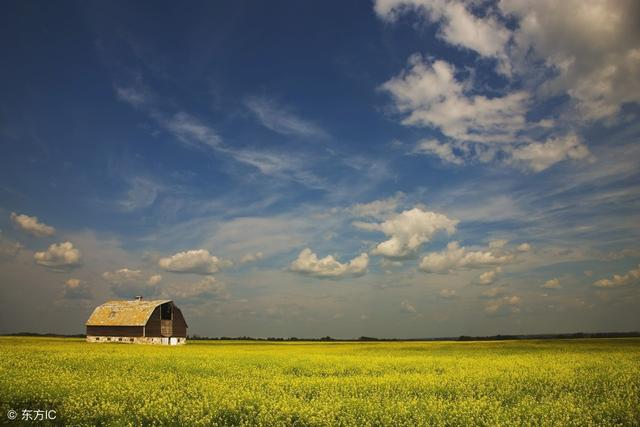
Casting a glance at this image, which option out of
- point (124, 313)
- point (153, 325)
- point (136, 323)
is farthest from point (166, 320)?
point (124, 313)

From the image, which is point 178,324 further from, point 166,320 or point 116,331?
point 116,331

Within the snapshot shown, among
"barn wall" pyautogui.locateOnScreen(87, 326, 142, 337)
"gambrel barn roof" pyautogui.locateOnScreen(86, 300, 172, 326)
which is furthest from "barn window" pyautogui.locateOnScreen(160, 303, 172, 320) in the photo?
"barn wall" pyautogui.locateOnScreen(87, 326, 142, 337)

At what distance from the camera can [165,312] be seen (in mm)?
73188

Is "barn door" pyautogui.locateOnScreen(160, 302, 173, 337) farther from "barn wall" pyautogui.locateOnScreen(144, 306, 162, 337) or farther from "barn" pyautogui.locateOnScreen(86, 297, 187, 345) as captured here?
"barn wall" pyautogui.locateOnScreen(144, 306, 162, 337)

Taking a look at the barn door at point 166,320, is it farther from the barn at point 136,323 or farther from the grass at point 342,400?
the grass at point 342,400

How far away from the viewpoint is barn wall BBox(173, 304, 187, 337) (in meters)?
74.6

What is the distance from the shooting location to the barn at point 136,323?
6850 cm

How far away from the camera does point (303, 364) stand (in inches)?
1099

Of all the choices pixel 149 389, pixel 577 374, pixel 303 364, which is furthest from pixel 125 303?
pixel 577 374

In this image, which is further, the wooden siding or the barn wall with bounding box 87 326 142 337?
Answer: the wooden siding

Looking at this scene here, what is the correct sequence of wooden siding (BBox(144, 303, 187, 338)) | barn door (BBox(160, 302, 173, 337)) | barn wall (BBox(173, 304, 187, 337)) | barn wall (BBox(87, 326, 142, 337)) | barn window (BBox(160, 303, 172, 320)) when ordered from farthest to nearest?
barn wall (BBox(173, 304, 187, 337))
barn window (BBox(160, 303, 172, 320))
barn door (BBox(160, 302, 173, 337))
wooden siding (BBox(144, 303, 187, 338))
barn wall (BBox(87, 326, 142, 337))

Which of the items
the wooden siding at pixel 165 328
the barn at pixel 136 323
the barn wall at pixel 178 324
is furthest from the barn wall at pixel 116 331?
the barn wall at pixel 178 324

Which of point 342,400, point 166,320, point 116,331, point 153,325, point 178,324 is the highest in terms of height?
point 342,400

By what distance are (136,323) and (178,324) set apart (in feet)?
28.3
